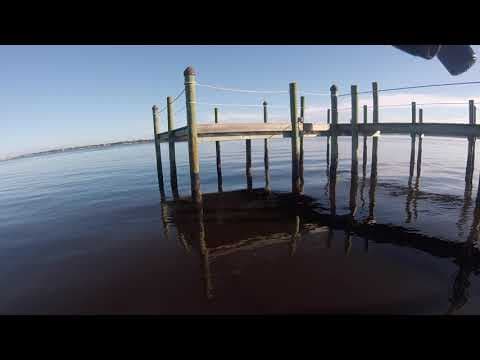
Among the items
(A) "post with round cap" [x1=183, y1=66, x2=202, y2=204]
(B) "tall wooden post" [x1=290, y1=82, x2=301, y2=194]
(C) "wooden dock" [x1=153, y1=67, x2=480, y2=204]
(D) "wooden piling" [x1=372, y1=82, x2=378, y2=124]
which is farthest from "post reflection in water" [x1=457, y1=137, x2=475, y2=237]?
(A) "post with round cap" [x1=183, y1=66, x2=202, y2=204]

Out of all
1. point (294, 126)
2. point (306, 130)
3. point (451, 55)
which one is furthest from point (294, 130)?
point (451, 55)

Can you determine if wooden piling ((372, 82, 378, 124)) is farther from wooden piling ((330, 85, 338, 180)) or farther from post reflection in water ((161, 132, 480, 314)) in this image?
post reflection in water ((161, 132, 480, 314))

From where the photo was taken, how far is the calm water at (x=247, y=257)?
4.18 m

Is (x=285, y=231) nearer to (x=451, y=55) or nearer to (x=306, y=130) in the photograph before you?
(x=306, y=130)

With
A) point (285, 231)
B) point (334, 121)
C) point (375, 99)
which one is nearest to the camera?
point (285, 231)

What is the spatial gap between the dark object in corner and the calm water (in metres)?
9.45

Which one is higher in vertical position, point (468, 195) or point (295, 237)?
point (468, 195)

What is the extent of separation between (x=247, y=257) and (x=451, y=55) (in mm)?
18866

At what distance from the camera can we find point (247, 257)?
5.64 m
